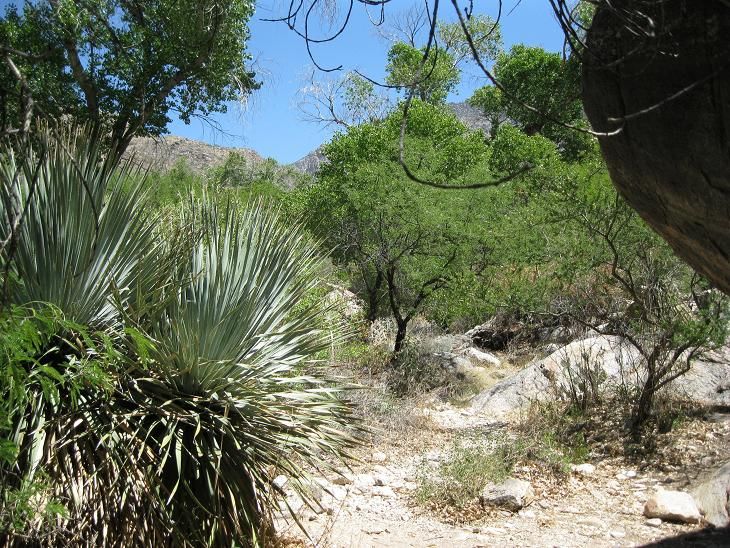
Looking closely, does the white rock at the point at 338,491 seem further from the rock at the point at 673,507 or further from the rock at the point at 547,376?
the rock at the point at 547,376

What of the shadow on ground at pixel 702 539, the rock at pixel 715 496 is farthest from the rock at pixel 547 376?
the shadow on ground at pixel 702 539

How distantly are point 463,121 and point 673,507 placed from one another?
27.8 m

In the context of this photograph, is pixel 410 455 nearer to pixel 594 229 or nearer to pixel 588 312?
pixel 594 229

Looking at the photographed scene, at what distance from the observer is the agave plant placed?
4.28 metres

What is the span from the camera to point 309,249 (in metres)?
6.07

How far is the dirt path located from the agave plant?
1.35m

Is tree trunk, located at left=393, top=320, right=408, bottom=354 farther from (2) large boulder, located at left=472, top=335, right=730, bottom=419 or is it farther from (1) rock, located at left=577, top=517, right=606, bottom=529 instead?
(1) rock, located at left=577, top=517, right=606, bottom=529

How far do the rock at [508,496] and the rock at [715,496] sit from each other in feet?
5.10

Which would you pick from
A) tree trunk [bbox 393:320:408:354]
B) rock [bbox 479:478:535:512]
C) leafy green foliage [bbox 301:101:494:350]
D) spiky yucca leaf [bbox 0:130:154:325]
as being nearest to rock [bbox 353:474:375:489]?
rock [bbox 479:478:535:512]

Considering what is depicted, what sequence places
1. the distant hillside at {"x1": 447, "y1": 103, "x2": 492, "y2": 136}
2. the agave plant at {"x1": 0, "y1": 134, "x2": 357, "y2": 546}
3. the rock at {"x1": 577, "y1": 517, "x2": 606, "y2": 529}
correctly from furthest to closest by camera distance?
the distant hillside at {"x1": 447, "y1": 103, "x2": 492, "y2": 136}, the rock at {"x1": 577, "y1": 517, "x2": 606, "y2": 529}, the agave plant at {"x1": 0, "y1": 134, "x2": 357, "y2": 546}

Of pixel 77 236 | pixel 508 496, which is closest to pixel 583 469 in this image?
pixel 508 496

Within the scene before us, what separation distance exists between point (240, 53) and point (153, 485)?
1116 cm

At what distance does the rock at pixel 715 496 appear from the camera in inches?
263

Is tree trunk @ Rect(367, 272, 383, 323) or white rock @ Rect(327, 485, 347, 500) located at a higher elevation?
tree trunk @ Rect(367, 272, 383, 323)
